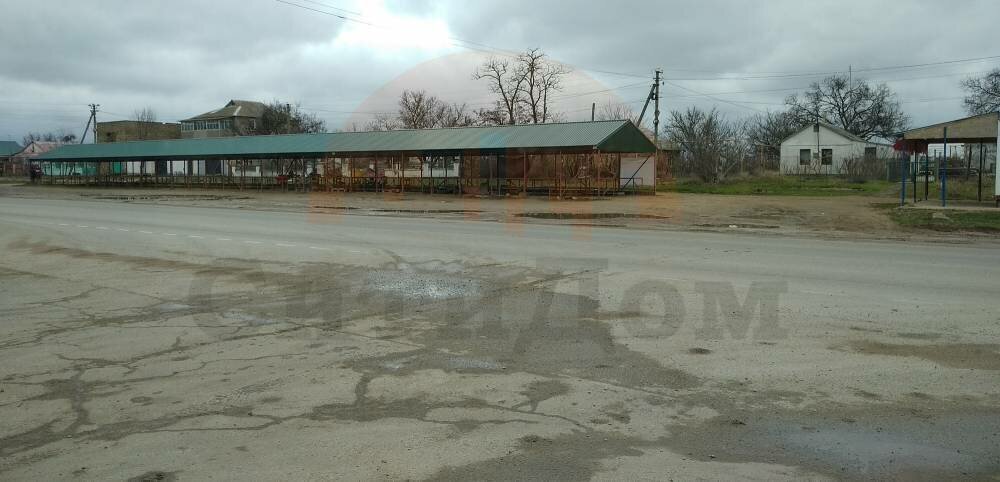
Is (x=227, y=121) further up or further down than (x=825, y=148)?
further up

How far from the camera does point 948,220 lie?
21.4 metres

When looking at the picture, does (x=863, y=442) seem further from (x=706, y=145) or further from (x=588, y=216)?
(x=706, y=145)

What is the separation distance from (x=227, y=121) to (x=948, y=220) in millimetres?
108371

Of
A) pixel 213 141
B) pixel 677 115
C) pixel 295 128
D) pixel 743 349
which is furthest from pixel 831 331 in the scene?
pixel 295 128

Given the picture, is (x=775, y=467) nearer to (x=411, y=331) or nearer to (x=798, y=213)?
(x=411, y=331)


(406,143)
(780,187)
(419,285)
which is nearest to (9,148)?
(406,143)

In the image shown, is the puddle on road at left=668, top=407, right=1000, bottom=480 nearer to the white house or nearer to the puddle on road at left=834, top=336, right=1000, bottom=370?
the puddle on road at left=834, top=336, right=1000, bottom=370

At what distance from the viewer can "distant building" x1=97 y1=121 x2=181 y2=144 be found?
11625 cm

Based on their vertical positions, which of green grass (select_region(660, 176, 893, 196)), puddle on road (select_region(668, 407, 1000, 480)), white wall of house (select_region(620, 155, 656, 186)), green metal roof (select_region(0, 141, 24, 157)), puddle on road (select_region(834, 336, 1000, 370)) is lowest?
puddle on road (select_region(668, 407, 1000, 480))

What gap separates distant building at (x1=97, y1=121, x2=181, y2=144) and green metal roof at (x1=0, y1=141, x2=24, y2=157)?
19.1 metres

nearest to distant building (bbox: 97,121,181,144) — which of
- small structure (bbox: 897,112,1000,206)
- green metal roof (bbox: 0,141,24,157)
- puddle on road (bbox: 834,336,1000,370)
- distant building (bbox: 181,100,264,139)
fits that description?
distant building (bbox: 181,100,264,139)

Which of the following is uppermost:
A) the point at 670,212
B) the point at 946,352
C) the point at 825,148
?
the point at 825,148

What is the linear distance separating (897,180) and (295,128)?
72.5 m

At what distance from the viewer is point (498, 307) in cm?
917
